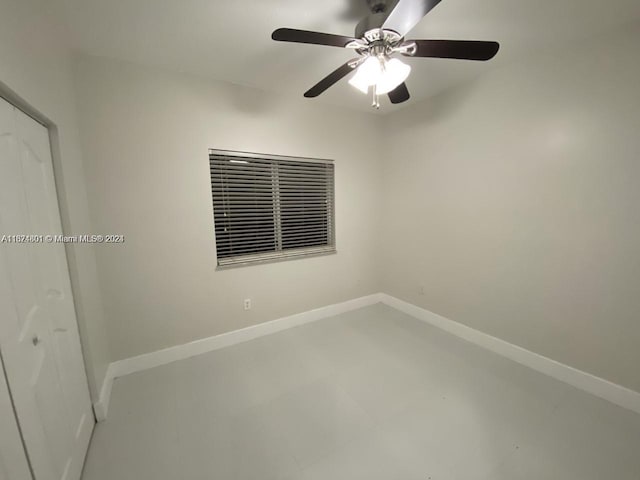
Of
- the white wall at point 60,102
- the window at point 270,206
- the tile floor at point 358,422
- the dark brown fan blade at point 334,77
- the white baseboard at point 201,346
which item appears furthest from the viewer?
the window at point 270,206

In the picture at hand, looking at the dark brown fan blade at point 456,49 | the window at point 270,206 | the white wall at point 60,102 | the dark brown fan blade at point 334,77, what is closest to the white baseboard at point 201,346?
the white wall at point 60,102

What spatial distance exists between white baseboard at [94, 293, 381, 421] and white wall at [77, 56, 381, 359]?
0.22ft

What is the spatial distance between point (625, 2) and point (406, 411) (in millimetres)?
2769

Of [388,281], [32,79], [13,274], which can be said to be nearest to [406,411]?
[388,281]

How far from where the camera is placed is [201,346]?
2.40 metres

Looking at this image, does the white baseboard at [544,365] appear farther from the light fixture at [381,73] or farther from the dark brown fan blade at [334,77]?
the dark brown fan blade at [334,77]

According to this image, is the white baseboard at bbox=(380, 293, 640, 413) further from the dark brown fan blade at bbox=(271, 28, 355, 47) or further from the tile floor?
the dark brown fan blade at bbox=(271, 28, 355, 47)

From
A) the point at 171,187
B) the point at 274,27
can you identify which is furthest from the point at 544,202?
the point at 171,187

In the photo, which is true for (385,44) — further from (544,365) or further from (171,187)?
(544,365)

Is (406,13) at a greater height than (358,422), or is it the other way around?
(406,13)

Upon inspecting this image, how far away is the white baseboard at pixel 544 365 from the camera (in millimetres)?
1719

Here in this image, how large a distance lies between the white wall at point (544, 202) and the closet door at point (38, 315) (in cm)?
304

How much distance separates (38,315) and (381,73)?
2.08 m

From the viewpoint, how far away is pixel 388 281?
11.3 ft
